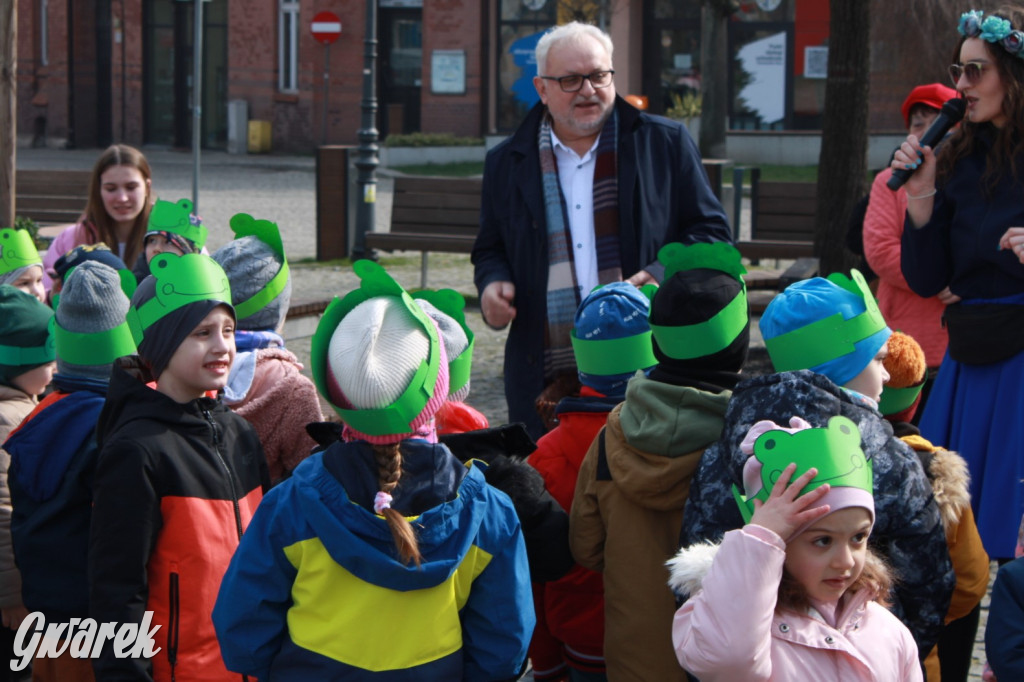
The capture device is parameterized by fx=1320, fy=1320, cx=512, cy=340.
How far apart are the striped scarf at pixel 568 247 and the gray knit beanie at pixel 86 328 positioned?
1.47 metres

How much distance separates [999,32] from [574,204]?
149 cm

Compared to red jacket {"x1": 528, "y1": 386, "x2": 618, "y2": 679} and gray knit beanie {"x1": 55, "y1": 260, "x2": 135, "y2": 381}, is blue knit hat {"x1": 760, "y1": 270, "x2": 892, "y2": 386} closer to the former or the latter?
red jacket {"x1": 528, "y1": 386, "x2": 618, "y2": 679}

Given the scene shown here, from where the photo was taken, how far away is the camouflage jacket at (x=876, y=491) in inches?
109

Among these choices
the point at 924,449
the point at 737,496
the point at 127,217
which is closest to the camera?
the point at 737,496

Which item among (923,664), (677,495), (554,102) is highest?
(554,102)

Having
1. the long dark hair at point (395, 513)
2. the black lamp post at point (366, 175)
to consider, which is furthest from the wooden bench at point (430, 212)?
the long dark hair at point (395, 513)

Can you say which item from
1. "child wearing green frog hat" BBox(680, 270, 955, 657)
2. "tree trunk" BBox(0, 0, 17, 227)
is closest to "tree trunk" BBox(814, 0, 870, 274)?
"tree trunk" BBox(0, 0, 17, 227)

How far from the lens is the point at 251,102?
32594 mm

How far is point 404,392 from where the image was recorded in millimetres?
2713

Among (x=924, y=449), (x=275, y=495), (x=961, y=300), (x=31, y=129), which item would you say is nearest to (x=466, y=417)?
(x=275, y=495)

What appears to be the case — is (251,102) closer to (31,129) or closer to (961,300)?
(31,129)

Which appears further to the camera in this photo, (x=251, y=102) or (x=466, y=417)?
(x=251, y=102)

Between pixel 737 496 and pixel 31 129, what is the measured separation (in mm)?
34354

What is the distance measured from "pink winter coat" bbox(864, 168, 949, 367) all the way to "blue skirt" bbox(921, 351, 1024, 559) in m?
1.05
